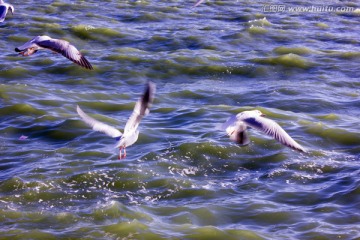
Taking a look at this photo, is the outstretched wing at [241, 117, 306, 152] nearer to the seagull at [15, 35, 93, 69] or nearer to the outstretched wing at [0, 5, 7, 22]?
the seagull at [15, 35, 93, 69]

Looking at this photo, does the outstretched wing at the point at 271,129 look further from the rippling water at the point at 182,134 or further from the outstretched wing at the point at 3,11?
the outstretched wing at the point at 3,11

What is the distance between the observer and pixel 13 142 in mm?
7965

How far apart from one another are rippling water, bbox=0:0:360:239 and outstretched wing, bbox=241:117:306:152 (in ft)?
1.42

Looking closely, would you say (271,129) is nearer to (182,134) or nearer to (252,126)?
(252,126)

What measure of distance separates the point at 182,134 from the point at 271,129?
2156 mm

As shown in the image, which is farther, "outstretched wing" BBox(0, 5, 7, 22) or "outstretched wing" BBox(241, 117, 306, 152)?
"outstretched wing" BBox(0, 5, 7, 22)

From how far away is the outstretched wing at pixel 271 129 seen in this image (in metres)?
6.25

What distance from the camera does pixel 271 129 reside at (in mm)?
6355

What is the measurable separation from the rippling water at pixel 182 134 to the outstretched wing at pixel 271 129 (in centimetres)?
43

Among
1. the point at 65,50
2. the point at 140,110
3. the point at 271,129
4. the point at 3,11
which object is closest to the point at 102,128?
the point at 140,110

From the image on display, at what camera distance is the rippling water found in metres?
6.10

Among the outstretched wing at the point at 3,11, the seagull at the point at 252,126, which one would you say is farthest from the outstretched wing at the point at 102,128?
the outstretched wing at the point at 3,11

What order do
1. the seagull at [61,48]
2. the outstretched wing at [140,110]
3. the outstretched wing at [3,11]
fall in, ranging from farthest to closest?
the outstretched wing at [3,11]
the seagull at [61,48]
the outstretched wing at [140,110]

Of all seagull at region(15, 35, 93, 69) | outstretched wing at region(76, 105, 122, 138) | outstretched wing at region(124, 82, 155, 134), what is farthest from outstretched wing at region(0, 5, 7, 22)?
outstretched wing at region(124, 82, 155, 134)
